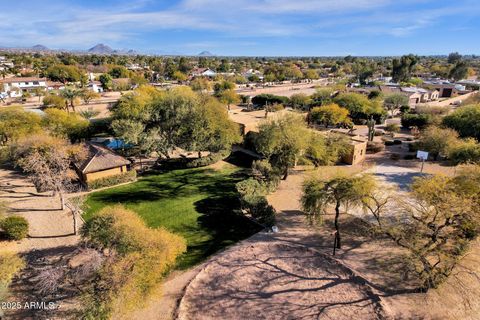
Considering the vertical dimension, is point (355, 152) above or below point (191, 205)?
above

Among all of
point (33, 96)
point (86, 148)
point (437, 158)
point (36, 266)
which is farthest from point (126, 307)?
point (33, 96)

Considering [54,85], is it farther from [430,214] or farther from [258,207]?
[430,214]

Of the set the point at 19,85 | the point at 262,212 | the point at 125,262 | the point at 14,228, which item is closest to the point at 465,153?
the point at 262,212

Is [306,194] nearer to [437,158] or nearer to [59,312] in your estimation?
[59,312]

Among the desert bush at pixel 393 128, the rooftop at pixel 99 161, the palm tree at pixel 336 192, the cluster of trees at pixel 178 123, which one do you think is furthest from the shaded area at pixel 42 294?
the desert bush at pixel 393 128

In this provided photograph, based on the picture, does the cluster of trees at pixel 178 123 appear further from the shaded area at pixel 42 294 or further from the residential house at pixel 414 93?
the residential house at pixel 414 93

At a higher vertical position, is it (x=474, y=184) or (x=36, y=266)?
(x=474, y=184)
